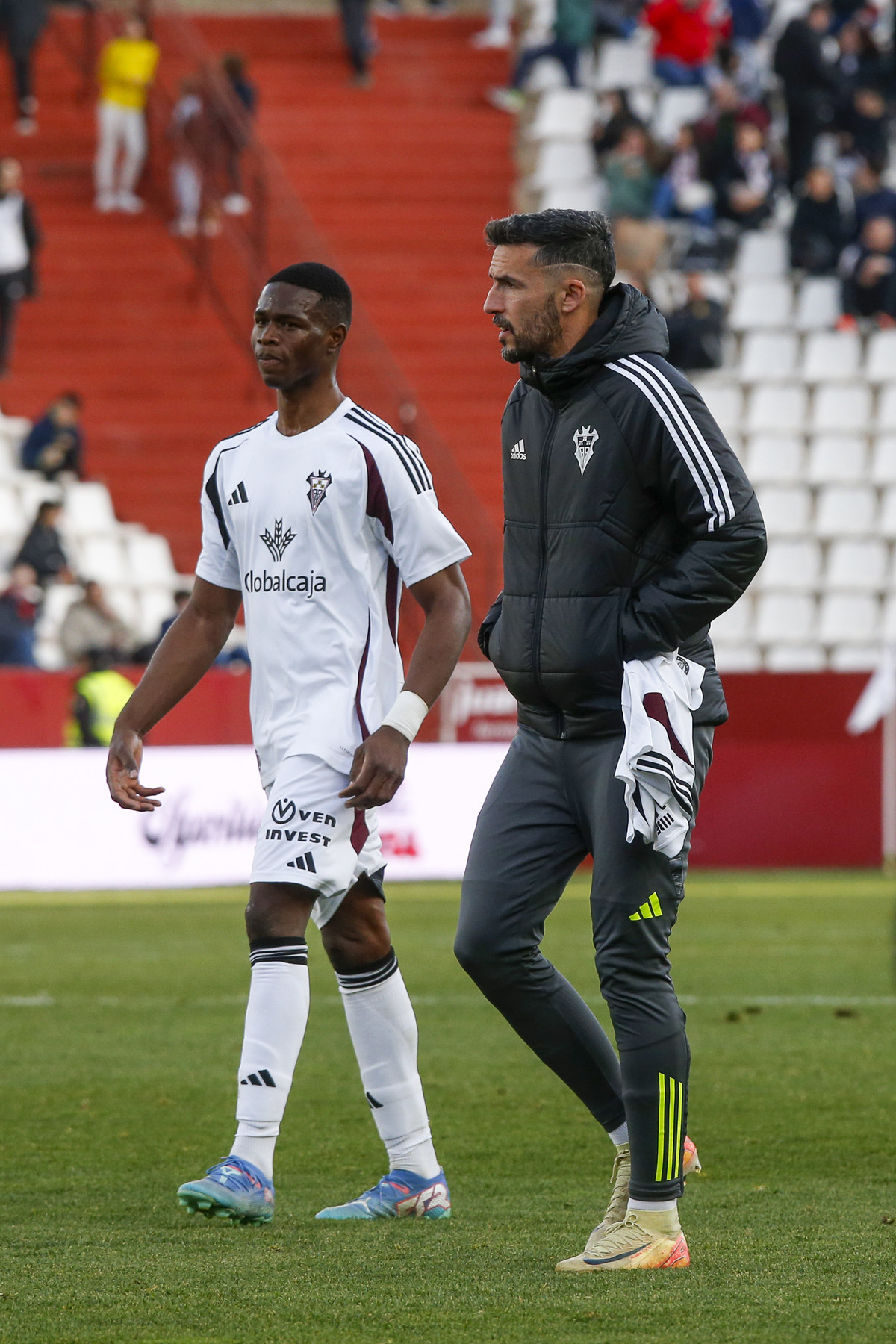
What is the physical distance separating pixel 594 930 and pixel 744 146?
20267 millimetres

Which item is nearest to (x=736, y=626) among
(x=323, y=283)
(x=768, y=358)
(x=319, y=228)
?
(x=768, y=358)

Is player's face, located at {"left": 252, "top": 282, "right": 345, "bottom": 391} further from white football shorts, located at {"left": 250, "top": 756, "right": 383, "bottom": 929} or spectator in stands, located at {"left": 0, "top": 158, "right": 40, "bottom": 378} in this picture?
spectator in stands, located at {"left": 0, "top": 158, "right": 40, "bottom": 378}

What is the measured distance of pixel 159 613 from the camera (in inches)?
789

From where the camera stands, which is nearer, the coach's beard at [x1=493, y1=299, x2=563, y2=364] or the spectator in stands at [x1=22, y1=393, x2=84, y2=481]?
the coach's beard at [x1=493, y1=299, x2=563, y2=364]

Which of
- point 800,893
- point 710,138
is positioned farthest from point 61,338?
point 800,893

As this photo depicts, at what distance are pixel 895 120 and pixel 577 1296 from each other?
2294 cm

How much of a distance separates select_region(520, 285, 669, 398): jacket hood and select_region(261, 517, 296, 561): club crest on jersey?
0.81 metres

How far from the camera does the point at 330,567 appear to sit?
17.7 feet

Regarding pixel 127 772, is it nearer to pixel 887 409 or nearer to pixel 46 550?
pixel 46 550

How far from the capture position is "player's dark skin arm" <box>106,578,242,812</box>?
556 cm

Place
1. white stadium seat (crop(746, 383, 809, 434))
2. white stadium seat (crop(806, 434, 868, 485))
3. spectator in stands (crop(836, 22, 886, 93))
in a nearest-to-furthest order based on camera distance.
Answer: white stadium seat (crop(806, 434, 868, 485)), white stadium seat (crop(746, 383, 809, 434)), spectator in stands (crop(836, 22, 886, 93))

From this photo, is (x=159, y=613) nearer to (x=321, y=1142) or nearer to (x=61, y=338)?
(x=61, y=338)

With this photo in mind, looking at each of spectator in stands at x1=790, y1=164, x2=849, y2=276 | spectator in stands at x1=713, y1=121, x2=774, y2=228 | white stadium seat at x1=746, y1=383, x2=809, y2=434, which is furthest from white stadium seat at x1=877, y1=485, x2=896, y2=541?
spectator in stands at x1=713, y1=121, x2=774, y2=228

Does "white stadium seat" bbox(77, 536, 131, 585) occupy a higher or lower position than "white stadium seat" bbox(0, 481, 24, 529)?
lower
